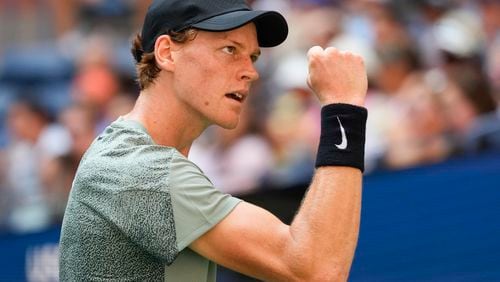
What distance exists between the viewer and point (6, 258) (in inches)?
336

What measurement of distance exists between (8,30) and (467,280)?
580cm

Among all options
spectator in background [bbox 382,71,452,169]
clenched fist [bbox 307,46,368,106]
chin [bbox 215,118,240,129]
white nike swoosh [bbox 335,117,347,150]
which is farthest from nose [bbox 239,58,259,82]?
spectator in background [bbox 382,71,452,169]

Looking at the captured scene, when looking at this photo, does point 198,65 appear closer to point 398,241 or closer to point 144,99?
point 144,99

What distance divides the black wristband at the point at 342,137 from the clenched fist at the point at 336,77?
0.03m

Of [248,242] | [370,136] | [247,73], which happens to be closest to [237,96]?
[247,73]

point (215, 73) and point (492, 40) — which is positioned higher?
point (492, 40)

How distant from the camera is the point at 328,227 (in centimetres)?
257

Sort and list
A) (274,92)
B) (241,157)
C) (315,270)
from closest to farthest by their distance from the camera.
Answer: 1. (315,270)
2. (241,157)
3. (274,92)

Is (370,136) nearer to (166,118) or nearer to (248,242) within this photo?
(166,118)

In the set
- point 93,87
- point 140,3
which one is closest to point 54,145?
point 93,87

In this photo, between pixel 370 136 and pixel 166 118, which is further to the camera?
pixel 370 136

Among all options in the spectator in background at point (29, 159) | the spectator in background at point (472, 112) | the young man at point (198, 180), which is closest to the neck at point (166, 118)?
the young man at point (198, 180)

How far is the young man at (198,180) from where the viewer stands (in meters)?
2.61

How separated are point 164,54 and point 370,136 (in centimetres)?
395
